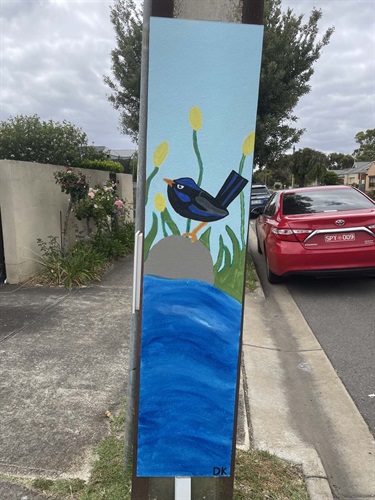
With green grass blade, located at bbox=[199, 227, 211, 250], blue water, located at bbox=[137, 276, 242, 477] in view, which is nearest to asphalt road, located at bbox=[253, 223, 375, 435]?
blue water, located at bbox=[137, 276, 242, 477]

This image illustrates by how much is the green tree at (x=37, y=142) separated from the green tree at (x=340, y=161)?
302ft

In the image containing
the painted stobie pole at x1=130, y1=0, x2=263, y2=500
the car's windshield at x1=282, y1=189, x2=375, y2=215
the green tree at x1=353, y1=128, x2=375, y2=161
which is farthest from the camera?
the green tree at x1=353, y1=128, x2=375, y2=161

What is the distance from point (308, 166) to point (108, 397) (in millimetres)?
46429

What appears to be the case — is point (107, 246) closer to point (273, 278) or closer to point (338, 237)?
point (273, 278)

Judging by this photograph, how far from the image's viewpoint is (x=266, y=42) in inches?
473

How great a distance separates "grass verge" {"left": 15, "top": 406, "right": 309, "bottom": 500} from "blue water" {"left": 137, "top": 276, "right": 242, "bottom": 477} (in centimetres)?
36

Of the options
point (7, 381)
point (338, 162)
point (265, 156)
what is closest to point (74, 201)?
point (7, 381)

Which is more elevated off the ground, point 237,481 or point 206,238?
point 206,238

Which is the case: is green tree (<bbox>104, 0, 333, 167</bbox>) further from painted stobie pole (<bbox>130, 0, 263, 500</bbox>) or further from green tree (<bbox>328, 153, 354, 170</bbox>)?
green tree (<bbox>328, 153, 354, 170</bbox>)

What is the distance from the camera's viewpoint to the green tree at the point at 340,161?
96.8 metres

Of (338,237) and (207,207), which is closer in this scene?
(207,207)

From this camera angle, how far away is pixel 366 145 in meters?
89.9

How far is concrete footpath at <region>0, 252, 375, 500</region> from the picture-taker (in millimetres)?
2656

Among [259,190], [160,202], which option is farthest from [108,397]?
[259,190]
